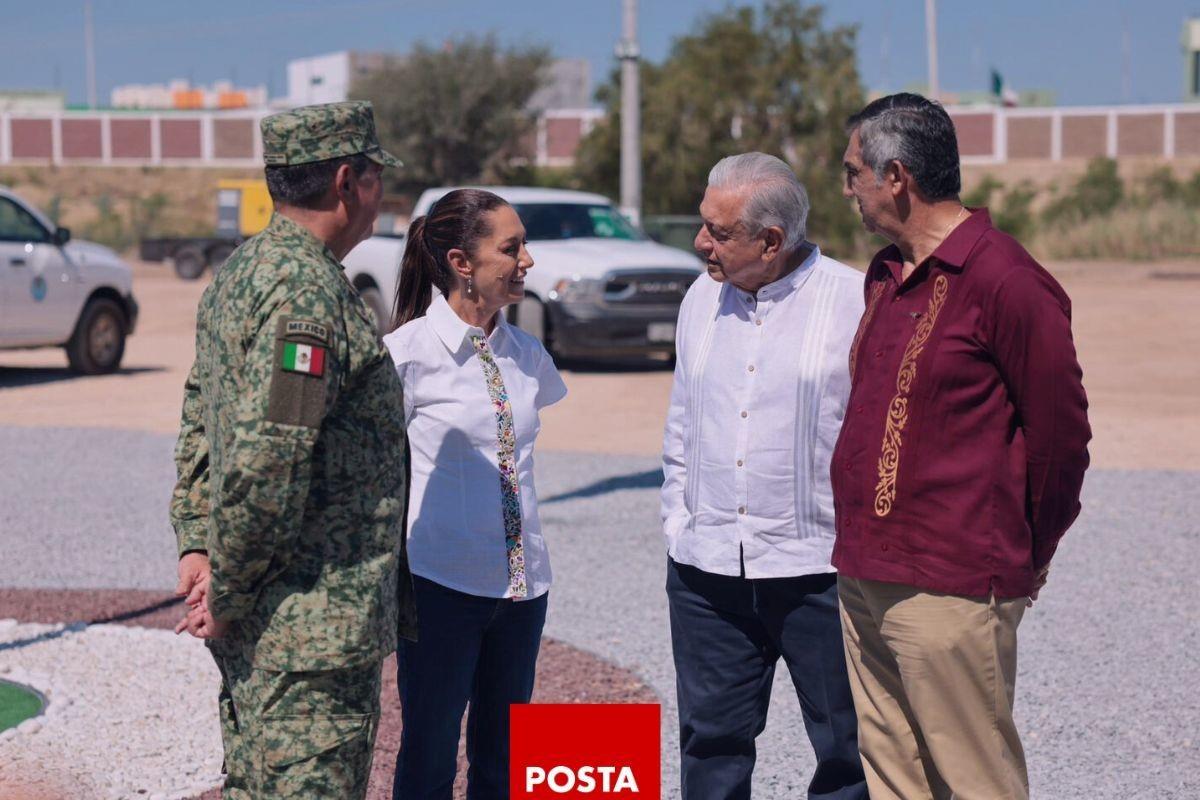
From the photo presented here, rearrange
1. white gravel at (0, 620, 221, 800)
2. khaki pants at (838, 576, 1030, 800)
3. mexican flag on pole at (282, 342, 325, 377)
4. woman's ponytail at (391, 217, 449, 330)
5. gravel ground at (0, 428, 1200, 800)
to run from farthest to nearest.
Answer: gravel ground at (0, 428, 1200, 800), white gravel at (0, 620, 221, 800), woman's ponytail at (391, 217, 449, 330), khaki pants at (838, 576, 1030, 800), mexican flag on pole at (282, 342, 325, 377)

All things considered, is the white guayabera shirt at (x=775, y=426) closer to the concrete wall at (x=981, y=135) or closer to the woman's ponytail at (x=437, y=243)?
the woman's ponytail at (x=437, y=243)

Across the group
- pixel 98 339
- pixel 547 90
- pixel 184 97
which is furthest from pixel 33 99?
pixel 98 339

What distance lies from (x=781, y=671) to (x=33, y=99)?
119297 mm

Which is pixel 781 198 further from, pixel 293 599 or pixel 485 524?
pixel 293 599

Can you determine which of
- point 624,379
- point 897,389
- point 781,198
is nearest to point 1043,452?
point 897,389

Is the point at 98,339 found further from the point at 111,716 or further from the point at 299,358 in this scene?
the point at 299,358

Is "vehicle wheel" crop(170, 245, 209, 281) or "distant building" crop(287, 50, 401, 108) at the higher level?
"distant building" crop(287, 50, 401, 108)

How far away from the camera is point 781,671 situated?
6.06 meters

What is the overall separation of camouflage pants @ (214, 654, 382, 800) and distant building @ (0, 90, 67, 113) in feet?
370

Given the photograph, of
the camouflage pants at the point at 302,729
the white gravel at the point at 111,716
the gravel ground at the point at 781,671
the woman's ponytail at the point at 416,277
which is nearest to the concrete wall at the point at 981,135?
the gravel ground at the point at 781,671

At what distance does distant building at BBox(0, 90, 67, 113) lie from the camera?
10931 centimetres

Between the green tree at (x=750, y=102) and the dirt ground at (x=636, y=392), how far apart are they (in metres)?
10.9

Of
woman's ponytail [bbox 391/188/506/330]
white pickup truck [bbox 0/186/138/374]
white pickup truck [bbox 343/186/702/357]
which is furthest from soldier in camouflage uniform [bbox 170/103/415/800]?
white pickup truck [bbox 0/186/138/374]

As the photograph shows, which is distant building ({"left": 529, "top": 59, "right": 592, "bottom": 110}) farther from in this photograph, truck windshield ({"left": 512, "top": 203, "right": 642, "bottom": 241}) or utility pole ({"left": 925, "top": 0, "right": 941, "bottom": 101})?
truck windshield ({"left": 512, "top": 203, "right": 642, "bottom": 241})
